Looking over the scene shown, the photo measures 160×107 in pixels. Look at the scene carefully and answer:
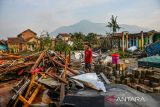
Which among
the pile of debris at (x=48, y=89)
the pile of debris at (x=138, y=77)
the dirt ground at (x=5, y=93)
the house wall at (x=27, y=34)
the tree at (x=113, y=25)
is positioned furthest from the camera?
the house wall at (x=27, y=34)

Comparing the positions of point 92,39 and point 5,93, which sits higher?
point 92,39

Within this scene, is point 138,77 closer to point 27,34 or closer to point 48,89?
point 48,89

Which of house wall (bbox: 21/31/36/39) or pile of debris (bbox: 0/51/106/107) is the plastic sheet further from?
house wall (bbox: 21/31/36/39)

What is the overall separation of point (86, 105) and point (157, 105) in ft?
4.52

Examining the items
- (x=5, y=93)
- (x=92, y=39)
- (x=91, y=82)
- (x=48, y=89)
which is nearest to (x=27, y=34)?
(x=92, y=39)

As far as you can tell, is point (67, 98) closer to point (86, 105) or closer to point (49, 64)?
point (86, 105)

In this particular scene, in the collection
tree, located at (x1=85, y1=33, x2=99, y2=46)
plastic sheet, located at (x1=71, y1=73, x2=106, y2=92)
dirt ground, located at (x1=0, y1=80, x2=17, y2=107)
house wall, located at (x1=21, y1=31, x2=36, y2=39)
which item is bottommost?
dirt ground, located at (x1=0, y1=80, x2=17, y2=107)

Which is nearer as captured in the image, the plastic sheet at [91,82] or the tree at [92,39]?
the plastic sheet at [91,82]

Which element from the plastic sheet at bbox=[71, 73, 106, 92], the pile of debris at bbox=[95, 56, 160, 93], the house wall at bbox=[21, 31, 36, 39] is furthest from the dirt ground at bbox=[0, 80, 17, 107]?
the house wall at bbox=[21, 31, 36, 39]

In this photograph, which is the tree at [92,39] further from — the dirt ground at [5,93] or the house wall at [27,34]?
the dirt ground at [5,93]

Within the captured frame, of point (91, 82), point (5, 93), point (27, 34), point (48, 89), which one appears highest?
point (27, 34)

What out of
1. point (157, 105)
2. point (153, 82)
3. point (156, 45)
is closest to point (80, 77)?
point (157, 105)

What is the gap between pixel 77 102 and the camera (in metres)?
4.79

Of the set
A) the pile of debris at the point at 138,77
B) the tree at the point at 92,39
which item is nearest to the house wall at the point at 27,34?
the tree at the point at 92,39
